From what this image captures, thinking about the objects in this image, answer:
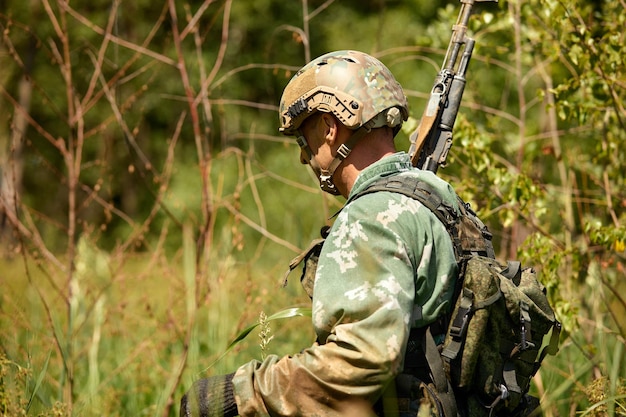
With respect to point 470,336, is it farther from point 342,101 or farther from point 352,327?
point 342,101

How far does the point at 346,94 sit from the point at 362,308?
2.49ft

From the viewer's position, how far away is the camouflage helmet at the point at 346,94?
2889 mm

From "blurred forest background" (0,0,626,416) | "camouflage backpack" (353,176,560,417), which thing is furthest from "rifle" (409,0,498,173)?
"blurred forest background" (0,0,626,416)

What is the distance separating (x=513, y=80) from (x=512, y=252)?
8266 mm

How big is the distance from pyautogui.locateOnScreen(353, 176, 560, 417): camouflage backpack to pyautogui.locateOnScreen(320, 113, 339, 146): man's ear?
26 centimetres

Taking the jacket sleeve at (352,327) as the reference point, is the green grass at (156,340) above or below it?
below

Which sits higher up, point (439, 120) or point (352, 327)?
point (439, 120)

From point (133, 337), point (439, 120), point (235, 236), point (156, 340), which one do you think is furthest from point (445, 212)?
point (156, 340)

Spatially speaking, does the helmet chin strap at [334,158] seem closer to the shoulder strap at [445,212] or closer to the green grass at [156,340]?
the shoulder strap at [445,212]

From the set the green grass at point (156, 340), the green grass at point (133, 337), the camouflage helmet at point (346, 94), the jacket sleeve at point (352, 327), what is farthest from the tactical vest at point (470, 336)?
the green grass at point (133, 337)

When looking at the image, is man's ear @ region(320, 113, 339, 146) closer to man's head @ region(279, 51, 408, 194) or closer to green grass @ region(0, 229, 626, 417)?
man's head @ region(279, 51, 408, 194)

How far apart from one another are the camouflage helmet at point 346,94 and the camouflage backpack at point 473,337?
0.87 ft

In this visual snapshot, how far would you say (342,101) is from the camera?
289 centimetres

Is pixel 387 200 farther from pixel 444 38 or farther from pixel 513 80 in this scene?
pixel 513 80
